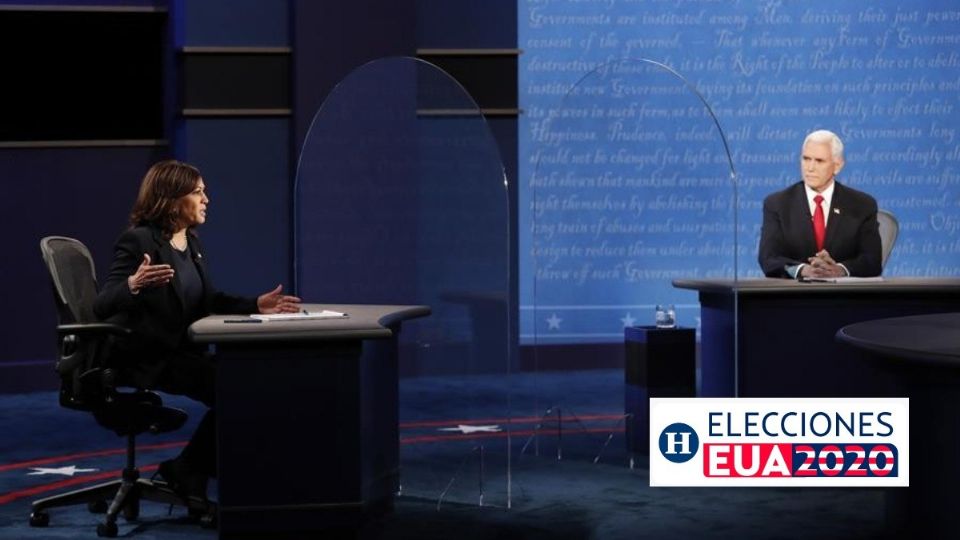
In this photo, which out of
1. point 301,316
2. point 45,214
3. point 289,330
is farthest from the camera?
point 45,214

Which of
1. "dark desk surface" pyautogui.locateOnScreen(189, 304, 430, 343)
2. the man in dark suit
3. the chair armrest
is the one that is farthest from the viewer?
the man in dark suit

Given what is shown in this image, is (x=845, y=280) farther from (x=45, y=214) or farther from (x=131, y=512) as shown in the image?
(x=45, y=214)

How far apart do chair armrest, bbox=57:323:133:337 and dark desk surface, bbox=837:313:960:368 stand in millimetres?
2177

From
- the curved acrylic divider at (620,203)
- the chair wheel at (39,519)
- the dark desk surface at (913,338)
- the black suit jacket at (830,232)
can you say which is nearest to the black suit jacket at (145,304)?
the chair wheel at (39,519)

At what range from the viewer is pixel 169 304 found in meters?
4.61

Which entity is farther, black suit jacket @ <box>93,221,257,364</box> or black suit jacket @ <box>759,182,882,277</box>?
black suit jacket @ <box>759,182,882,277</box>

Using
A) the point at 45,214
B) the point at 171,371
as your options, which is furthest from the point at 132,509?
the point at 45,214

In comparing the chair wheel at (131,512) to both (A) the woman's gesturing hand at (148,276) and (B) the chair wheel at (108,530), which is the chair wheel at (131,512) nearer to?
(B) the chair wheel at (108,530)

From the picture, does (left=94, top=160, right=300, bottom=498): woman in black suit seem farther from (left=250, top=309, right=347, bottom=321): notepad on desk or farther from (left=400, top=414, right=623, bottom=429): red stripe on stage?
(left=400, top=414, right=623, bottom=429): red stripe on stage

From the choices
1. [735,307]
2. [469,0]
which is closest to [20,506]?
[735,307]

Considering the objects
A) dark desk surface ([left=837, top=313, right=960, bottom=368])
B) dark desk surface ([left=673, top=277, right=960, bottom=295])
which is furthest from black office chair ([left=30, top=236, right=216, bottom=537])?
dark desk surface ([left=673, top=277, right=960, bottom=295])

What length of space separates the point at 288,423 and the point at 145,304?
2.47 feet

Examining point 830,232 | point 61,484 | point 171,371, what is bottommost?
point 61,484

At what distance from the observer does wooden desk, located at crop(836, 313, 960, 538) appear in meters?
3.55
